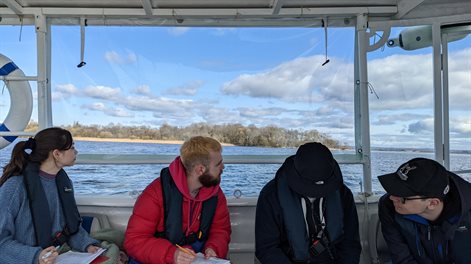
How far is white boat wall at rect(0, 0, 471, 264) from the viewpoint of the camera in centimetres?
325

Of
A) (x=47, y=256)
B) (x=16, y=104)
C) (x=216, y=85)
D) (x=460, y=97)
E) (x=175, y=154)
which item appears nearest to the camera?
(x=47, y=256)

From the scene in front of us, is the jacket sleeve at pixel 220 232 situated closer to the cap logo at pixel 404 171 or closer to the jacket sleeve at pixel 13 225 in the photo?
the jacket sleeve at pixel 13 225

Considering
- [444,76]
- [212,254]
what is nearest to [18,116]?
[212,254]

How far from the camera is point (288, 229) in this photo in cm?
231

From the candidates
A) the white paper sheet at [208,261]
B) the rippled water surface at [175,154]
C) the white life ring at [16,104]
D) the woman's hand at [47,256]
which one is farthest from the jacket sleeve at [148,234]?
the white life ring at [16,104]

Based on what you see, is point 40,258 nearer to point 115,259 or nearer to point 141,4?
point 115,259

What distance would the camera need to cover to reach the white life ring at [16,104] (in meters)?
3.27

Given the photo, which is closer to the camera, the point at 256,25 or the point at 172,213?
the point at 172,213

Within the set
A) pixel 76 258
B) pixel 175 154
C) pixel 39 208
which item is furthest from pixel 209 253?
Result: pixel 175 154

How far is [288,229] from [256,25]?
1.82 meters

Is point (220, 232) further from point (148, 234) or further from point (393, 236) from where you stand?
point (393, 236)

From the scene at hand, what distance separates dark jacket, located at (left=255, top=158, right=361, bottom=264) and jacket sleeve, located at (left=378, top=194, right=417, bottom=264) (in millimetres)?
174

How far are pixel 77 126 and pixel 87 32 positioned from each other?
2.90 ft

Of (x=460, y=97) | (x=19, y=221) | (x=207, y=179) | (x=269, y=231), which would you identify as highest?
(x=460, y=97)
